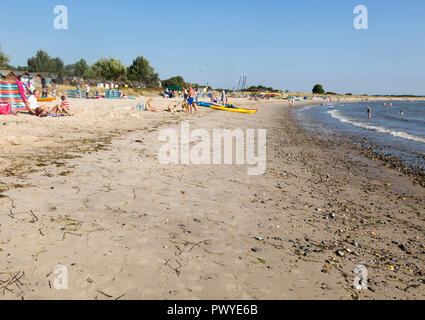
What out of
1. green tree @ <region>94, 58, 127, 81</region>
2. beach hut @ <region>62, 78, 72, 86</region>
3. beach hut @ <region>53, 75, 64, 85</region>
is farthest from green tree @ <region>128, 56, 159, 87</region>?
beach hut @ <region>53, 75, 64, 85</region>

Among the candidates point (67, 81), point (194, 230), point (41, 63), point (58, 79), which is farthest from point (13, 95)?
point (41, 63)

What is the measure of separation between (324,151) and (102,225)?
33.9ft

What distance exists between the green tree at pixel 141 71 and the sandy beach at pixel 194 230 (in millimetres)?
84639

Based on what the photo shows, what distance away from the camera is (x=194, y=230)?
Answer: 380cm

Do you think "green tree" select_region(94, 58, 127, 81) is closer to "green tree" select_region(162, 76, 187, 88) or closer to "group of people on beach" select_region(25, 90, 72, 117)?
"green tree" select_region(162, 76, 187, 88)

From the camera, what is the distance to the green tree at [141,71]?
86.4 meters

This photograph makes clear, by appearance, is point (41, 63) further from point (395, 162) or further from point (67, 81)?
point (395, 162)

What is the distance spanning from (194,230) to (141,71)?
9049cm

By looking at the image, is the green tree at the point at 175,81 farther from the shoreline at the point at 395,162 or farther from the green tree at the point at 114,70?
the shoreline at the point at 395,162

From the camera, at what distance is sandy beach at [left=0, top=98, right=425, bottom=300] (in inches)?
107
